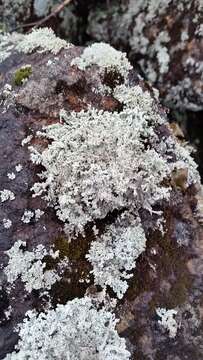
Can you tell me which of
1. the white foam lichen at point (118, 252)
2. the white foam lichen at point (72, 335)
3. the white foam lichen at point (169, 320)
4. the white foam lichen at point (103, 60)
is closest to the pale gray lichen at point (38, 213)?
the white foam lichen at point (118, 252)

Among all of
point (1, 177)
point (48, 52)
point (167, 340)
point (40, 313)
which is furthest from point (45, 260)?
point (48, 52)

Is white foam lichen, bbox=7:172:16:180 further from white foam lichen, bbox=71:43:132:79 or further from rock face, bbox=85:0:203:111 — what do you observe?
rock face, bbox=85:0:203:111

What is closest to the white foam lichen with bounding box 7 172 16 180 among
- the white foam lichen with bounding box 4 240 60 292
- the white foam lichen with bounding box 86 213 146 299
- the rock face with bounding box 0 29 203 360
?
the rock face with bounding box 0 29 203 360

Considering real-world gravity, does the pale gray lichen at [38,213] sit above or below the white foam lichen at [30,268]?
above

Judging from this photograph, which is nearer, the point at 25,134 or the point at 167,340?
the point at 167,340

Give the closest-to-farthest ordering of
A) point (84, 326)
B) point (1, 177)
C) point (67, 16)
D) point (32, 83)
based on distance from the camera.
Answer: point (84, 326), point (1, 177), point (32, 83), point (67, 16)

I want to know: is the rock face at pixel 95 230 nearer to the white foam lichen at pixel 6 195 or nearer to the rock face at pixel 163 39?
the white foam lichen at pixel 6 195

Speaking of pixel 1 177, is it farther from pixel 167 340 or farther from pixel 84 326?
pixel 167 340
